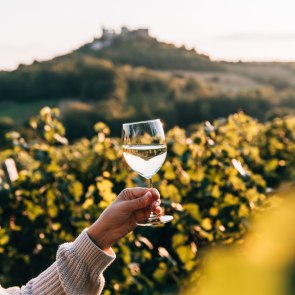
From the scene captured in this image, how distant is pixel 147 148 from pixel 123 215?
31 centimetres

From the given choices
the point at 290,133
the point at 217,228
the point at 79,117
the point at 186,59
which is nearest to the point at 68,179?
the point at 217,228

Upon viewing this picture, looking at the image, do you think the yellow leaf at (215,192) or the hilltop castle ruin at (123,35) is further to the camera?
the hilltop castle ruin at (123,35)

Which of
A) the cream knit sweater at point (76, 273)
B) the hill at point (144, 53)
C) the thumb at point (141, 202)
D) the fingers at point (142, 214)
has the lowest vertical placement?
the hill at point (144, 53)

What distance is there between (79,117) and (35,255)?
41154 mm

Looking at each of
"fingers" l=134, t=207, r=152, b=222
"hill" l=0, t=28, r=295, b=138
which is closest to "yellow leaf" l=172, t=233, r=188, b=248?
"fingers" l=134, t=207, r=152, b=222

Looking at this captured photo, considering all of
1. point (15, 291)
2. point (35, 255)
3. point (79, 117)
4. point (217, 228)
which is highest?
point (15, 291)

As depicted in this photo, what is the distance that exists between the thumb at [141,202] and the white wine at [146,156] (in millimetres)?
255

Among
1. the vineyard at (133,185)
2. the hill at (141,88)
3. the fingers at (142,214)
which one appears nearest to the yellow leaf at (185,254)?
the vineyard at (133,185)

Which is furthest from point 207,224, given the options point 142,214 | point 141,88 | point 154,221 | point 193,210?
point 141,88

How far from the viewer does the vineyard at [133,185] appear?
3.74m

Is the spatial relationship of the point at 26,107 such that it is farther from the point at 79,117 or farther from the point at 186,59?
the point at 186,59

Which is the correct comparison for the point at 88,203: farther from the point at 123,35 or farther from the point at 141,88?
the point at 123,35

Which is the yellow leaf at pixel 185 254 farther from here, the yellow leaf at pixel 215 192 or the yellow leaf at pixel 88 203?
the yellow leaf at pixel 88 203

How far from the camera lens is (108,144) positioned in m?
5.32
